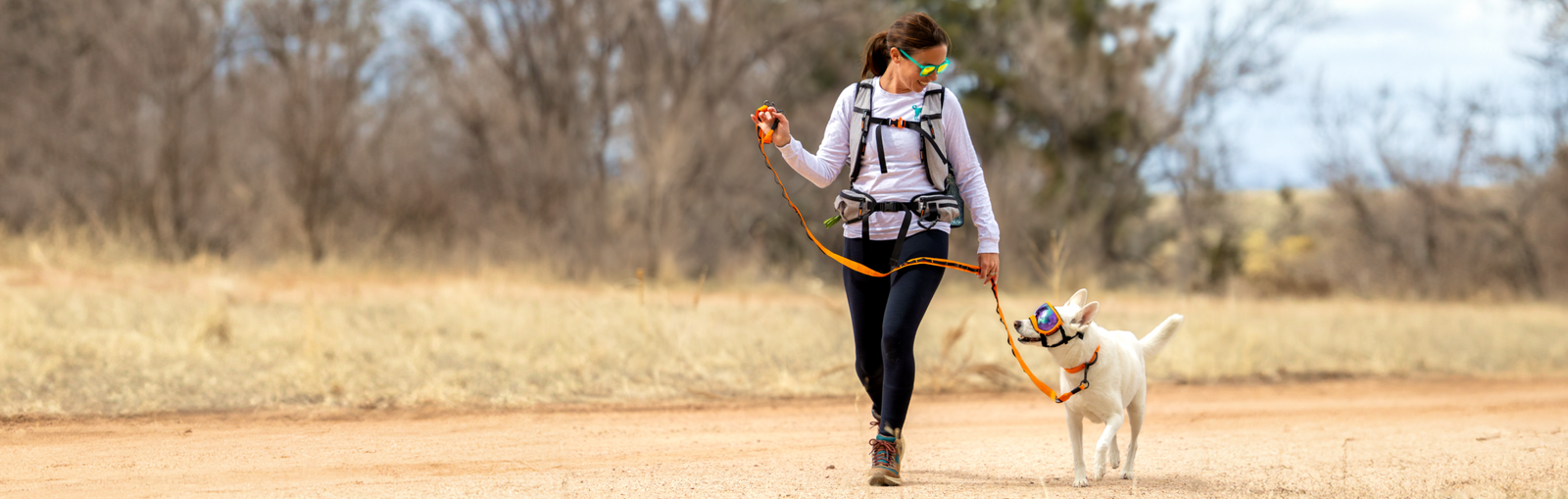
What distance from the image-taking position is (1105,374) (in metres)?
4.57

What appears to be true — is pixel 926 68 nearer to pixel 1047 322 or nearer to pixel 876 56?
pixel 876 56

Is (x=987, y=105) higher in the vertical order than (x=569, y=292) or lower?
higher

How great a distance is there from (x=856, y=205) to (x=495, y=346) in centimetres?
583

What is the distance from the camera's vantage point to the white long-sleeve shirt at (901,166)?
4.55 meters

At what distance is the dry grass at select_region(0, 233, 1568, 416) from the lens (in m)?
7.58

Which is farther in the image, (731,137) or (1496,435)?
(731,137)

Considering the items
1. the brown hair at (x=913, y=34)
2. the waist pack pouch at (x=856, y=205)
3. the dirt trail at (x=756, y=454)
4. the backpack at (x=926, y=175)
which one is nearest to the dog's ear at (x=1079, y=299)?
the backpack at (x=926, y=175)

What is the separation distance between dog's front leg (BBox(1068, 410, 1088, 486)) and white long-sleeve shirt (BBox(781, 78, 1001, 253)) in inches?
33.1

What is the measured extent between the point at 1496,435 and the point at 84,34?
78.3 ft

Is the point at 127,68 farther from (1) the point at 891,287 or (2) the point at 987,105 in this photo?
(2) the point at 987,105

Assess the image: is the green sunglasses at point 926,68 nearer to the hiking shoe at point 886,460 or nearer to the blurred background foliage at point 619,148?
the hiking shoe at point 886,460

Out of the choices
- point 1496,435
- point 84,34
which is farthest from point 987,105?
point 1496,435

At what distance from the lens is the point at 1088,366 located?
180 inches

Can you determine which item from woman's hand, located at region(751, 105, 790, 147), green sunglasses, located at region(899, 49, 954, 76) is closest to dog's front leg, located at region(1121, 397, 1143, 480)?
green sunglasses, located at region(899, 49, 954, 76)
